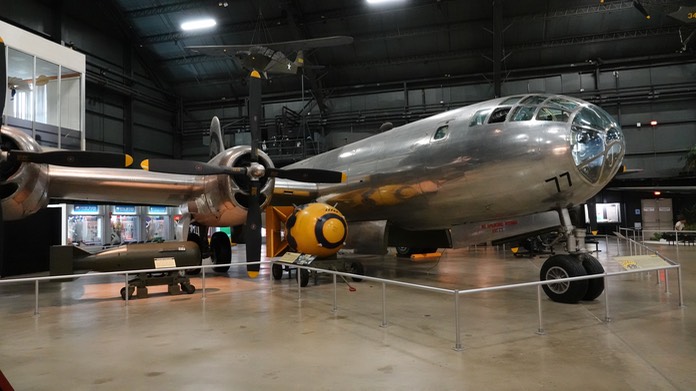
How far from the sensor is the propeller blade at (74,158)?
27.9ft

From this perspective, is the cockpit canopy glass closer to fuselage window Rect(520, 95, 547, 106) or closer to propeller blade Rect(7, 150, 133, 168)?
fuselage window Rect(520, 95, 547, 106)

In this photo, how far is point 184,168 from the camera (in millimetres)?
9430

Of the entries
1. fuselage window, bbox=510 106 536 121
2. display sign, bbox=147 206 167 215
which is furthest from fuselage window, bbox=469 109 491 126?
display sign, bbox=147 206 167 215

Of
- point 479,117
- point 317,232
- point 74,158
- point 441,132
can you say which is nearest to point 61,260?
point 74,158

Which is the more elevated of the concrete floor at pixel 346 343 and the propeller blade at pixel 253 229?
the propeller blade at pixel 253 229

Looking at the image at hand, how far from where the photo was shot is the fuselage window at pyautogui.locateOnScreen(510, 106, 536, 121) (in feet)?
27.7

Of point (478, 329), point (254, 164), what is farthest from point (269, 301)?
point (478, 329)

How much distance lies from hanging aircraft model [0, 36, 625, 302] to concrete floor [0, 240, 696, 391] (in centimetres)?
145

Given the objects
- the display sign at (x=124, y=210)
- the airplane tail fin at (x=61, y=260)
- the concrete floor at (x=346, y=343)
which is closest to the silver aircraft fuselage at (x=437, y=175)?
the airplane tail fin at (x=61, y=260)

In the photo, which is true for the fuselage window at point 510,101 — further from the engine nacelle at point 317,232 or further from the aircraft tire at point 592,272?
the engine nacelle at point 317,232

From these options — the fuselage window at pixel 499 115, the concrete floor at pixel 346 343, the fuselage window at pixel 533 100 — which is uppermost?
the fuselage window at pixel 533 100

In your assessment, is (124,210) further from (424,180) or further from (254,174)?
(424,180)

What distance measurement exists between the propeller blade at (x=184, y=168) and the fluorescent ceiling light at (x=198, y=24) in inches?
712

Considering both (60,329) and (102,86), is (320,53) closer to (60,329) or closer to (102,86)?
(102,86)
